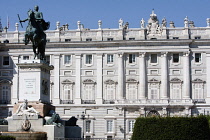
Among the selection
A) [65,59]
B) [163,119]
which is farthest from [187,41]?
[163,119]

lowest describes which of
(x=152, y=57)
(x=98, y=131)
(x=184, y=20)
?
(x=98, y=131)

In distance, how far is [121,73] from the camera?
79.9 m

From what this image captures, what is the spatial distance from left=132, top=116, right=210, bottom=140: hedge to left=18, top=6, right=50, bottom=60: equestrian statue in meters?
7.58

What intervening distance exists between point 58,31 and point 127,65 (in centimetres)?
1137

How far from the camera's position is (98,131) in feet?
259

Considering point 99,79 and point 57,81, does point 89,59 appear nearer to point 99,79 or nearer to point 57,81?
point 99,79

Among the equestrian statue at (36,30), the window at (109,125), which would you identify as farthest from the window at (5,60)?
the equestrian statue at (36,30)

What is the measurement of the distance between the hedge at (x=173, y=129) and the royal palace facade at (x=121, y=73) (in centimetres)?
4413

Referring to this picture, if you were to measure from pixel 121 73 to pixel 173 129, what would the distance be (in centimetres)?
4753

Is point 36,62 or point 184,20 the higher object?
point 184,20

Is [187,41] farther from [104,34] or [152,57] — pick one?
[104,34]

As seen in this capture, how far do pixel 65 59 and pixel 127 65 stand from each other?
30.3 ft

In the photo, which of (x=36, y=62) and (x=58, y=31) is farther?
(x=58, y=31)

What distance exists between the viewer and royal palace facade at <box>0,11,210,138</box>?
3078 inches
